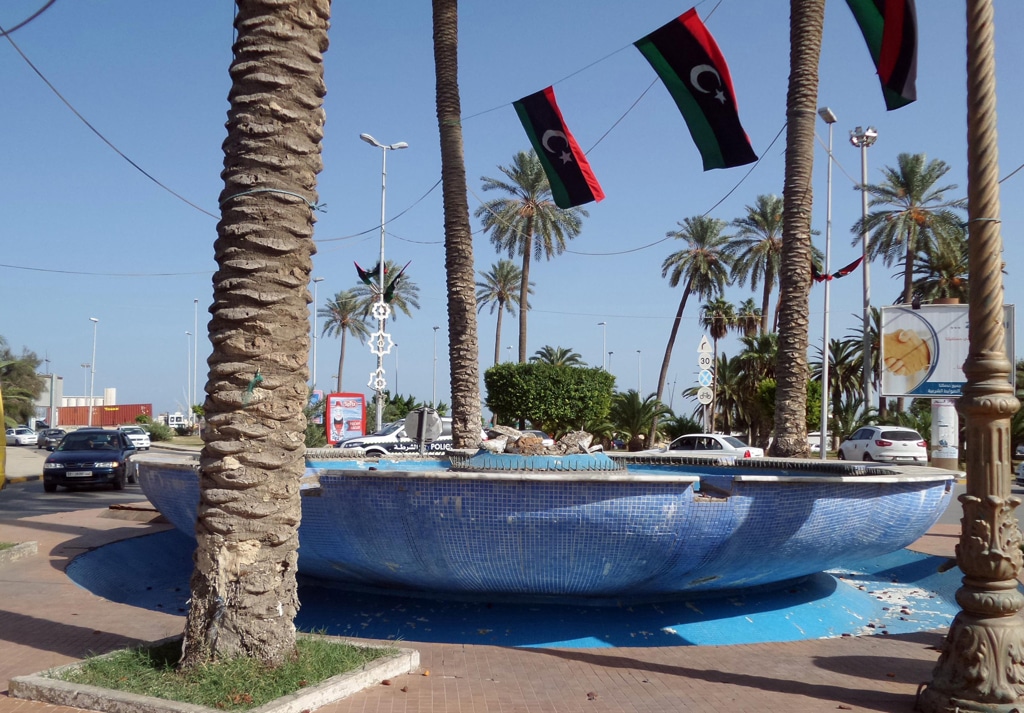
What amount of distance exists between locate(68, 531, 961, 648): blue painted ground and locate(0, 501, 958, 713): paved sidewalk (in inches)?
29.3

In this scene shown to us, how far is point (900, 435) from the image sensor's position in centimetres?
3050

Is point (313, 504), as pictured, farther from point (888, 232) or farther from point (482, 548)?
point (888, 232)

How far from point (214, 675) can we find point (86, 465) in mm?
19595

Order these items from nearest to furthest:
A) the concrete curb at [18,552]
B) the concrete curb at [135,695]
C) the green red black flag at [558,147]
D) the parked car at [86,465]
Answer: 1. the concrete curb at [135,695]
2. the concrete curb at [18,552]
3. the green red black flag at [558,147]
4. the parked car at [86,465]

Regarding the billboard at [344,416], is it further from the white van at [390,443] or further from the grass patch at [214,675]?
the grass patch at [214,675]

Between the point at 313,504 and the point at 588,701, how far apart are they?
333 cm

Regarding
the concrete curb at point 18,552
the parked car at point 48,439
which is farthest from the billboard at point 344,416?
the parked car at point 48,439

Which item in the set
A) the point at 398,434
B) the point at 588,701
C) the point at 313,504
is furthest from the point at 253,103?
the point at 398,434

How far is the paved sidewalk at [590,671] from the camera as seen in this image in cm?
530

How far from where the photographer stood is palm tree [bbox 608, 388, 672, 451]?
4000cm

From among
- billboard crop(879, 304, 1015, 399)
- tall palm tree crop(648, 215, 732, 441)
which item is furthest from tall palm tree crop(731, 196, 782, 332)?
billboard crop(879, 304, 1015, 399)

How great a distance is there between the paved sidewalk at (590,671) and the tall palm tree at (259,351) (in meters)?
0.83

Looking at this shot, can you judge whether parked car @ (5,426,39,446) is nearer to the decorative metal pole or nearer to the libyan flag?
the libyan flag

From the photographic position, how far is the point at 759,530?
7.66 metres
